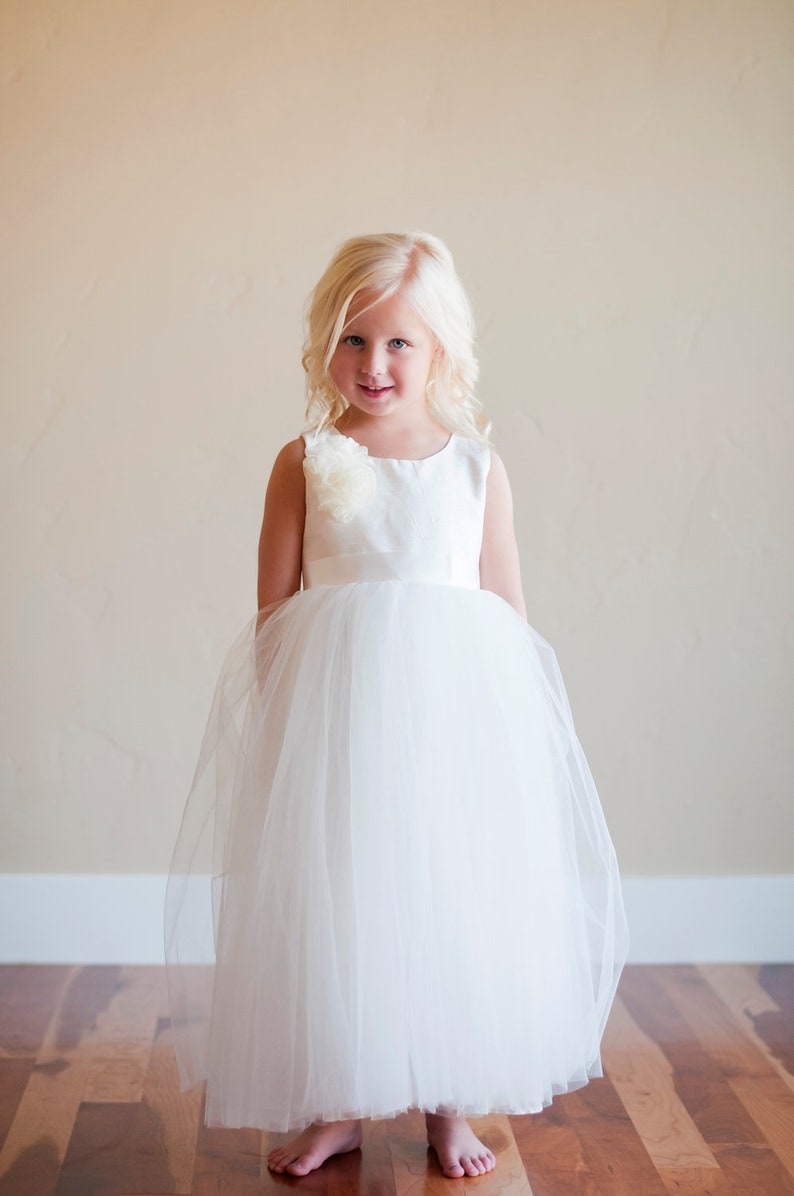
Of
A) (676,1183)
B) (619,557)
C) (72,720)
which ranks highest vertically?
(619,557)

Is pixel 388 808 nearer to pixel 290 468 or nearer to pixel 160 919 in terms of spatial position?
pixel 290 468

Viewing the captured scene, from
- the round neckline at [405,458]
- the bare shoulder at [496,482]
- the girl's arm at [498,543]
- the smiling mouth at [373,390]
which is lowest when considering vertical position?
the girl's arm at [498,543]

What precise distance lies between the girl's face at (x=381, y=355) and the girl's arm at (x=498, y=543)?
17 cm

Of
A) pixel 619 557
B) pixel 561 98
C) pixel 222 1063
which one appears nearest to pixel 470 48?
pixel 561 98

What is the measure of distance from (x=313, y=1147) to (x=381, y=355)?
1.02 metres

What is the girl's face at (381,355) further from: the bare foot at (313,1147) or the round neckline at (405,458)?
the bare foot at (313,1147)

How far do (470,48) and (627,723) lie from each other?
52.4 inches

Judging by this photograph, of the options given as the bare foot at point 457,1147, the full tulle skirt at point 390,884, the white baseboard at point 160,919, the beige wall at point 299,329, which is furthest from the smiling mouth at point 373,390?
the white baseboard at point 160,919

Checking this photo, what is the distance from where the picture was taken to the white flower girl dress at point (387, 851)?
1432mm

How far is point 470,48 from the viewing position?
2350 millimetres

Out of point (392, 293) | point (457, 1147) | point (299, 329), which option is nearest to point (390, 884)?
point (457, 1147)

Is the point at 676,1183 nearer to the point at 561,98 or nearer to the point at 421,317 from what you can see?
the point at 421,317

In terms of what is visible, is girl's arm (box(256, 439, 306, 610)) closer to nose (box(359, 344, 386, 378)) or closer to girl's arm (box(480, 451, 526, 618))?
nose (box(359, 344, 386, 378))

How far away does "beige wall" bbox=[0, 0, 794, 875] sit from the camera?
234cm
